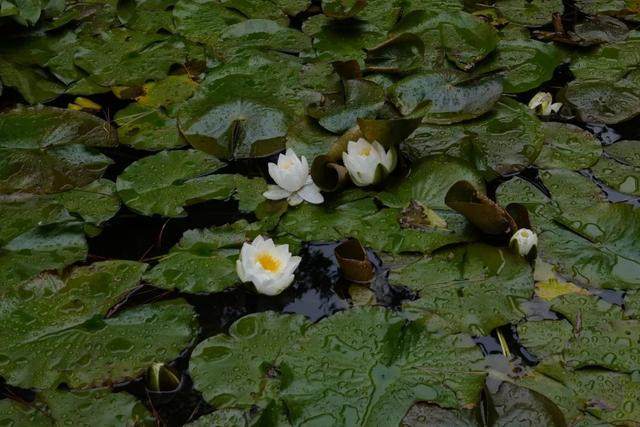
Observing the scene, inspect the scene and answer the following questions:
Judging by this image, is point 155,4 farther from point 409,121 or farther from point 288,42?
point 409,121

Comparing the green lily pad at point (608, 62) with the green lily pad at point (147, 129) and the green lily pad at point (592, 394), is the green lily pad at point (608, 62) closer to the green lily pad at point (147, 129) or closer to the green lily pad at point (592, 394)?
the green lily pad at point (592, 394)

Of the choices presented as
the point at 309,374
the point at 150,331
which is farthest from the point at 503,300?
the point at 150,331

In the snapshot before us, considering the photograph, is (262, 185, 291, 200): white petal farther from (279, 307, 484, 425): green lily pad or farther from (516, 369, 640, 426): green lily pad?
(516, 369, 640, 426): green lily pad

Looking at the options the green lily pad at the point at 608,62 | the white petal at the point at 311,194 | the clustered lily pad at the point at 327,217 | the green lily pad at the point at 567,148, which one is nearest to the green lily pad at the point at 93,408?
the clustered lily pad at the point at 327,217

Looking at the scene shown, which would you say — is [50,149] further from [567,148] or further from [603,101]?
[603,101]

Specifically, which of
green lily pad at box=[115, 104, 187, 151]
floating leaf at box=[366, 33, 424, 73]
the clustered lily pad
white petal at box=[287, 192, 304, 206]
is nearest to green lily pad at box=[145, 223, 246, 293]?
the clustered lily pad

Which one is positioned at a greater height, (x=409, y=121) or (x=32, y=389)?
(x=409, y=121)
